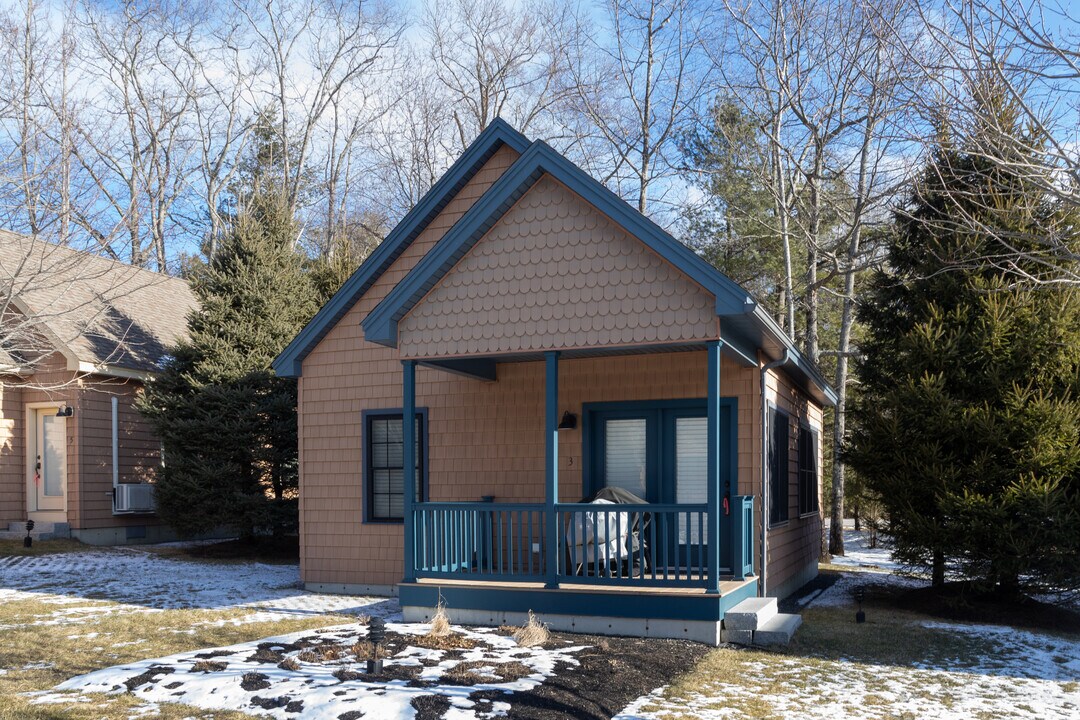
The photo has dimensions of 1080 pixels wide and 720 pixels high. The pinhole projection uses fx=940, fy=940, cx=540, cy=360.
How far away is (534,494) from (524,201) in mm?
3801

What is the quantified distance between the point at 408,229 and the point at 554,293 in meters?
3.56

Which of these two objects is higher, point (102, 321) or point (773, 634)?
point (102, 321)

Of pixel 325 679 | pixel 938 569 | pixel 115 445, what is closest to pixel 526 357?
pixel 325 679

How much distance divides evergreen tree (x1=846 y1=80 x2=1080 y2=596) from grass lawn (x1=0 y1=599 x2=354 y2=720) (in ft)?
22.9

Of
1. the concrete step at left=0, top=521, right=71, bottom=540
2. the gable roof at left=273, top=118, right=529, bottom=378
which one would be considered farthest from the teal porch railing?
the concrete step at left=0, top=521, right=71, bottom=540

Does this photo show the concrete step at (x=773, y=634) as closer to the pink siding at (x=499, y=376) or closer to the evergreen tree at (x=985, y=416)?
the pink siding at (x=499, y=376)

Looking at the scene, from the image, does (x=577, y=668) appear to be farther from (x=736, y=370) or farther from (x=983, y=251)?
(x=983, y=251)

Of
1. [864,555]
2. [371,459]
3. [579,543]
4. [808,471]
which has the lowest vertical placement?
[864,555]

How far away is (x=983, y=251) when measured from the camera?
11391 mm

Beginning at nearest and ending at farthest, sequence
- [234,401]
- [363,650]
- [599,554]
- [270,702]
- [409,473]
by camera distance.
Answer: [270,702], [363,650], [599,554], [409,473], [234,401]

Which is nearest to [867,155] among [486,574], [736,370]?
[736,370]

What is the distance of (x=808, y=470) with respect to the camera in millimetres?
15484

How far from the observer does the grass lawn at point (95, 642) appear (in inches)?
270

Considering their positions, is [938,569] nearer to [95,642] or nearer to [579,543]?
[579,543]
